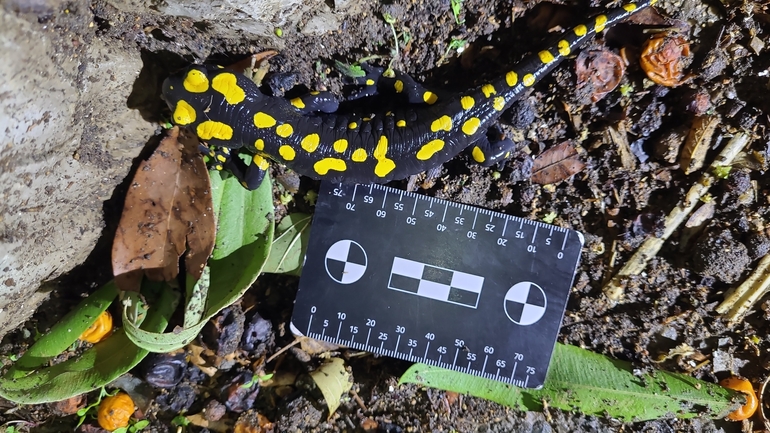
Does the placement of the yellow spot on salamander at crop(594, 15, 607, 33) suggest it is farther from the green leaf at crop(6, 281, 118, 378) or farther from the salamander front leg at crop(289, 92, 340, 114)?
the green leaf at crop(6, 281, 118, 378)

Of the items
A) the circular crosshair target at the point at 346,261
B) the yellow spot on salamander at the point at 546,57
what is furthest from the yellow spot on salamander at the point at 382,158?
the yellow spot on salamander at the point at 546,57

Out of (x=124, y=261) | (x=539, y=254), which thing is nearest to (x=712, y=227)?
(x=539, y=254)

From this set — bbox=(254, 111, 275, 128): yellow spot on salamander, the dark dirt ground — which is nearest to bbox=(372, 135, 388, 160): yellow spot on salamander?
the dark dirt ground

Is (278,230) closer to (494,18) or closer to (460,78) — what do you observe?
(460,78)

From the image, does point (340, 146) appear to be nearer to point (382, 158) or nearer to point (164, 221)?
point (382, 158)

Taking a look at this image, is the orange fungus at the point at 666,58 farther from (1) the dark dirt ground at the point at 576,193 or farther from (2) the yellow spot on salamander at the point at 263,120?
(2) the yellow spot on salamander at the point at 263,120

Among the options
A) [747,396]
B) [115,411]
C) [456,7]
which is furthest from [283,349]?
[747,396]
